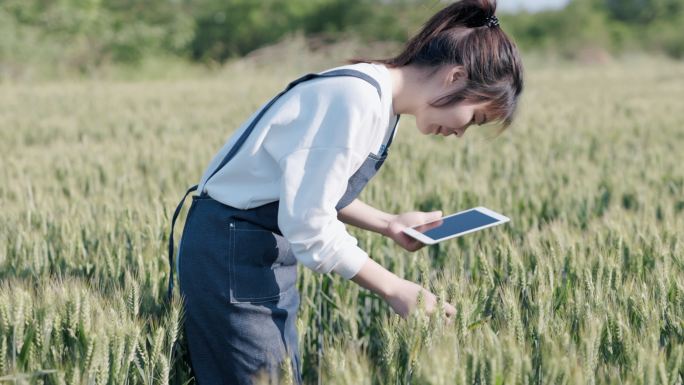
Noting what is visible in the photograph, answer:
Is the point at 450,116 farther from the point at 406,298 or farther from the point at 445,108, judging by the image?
the point at 406,298

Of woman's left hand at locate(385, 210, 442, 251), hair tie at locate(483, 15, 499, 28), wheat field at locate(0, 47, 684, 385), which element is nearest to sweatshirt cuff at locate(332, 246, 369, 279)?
wheat field at locate(0, 47, 684, 385)

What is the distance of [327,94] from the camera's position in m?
1.51

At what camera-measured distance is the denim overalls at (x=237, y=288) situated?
1660 millimetres

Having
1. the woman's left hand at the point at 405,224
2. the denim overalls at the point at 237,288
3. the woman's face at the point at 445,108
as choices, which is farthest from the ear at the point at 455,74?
the woman's left hand at the point at 405,224

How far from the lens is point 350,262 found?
59.9 inches

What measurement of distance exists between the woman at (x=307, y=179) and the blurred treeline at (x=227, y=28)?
Result: 44.0 feet

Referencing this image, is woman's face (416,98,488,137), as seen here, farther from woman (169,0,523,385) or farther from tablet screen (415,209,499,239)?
tablet screen (415,209,499,239)

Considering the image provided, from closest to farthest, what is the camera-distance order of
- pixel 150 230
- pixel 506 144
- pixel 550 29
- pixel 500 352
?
pixel 500 352 < pixel 150 230 < pixel 506 144 < pixel 550 29

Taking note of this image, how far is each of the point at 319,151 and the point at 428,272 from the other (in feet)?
1.68

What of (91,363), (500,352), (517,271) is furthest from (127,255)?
(500,352)

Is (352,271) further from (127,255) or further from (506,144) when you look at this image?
(506,144)

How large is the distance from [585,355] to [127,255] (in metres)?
1.47

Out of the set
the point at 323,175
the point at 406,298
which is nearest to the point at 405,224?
the point at 406,298

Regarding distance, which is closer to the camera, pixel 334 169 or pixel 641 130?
pixel 334 169
